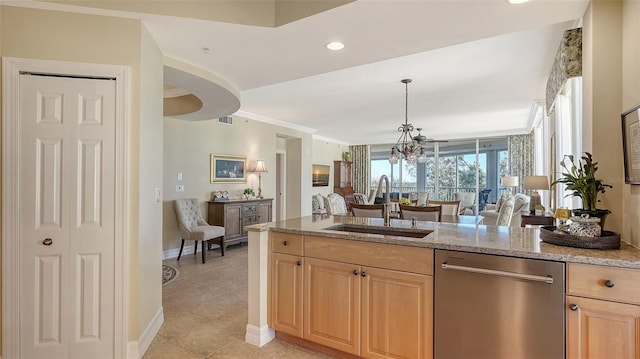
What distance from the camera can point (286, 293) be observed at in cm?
246

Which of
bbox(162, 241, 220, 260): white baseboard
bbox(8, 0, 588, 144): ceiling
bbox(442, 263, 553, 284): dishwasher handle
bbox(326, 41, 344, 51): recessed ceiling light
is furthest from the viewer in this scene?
bbox(162, 241, 220, 260): white baseboard

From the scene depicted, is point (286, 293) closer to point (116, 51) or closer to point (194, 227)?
point (116, 51)

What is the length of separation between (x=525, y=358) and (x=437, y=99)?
4428mm

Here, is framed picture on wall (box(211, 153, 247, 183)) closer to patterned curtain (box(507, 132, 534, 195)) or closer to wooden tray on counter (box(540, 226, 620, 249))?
wooden tray on counter (box(540, 226, 620, 249))

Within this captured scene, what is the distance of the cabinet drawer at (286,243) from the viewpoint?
2420mm

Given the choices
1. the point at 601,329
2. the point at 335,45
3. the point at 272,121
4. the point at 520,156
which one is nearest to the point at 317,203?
the point at 272,121

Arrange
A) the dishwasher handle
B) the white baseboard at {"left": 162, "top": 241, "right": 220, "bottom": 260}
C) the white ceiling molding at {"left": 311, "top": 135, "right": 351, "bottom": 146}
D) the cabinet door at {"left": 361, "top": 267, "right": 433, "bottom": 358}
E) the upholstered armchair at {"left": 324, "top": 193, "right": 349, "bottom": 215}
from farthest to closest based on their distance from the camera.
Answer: the white ceiling molding at {"left": 311, "top": 135, "right": 351, "bottom": 146}, the upholstered armchair at {"left": 324, "top": 193, "right": 349, "bottom": 215}, the white baseboard at {"left": 162, "top": 241, "right": 220, "bottom": 260}, the cabinet door at {"left": 361, "top": 267, "right": 433, "bottom": 358}, the dishwasher handle

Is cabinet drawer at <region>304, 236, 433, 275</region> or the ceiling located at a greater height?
the ceiling

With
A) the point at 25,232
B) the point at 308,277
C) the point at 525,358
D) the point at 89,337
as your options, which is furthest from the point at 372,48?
the point at 89,337

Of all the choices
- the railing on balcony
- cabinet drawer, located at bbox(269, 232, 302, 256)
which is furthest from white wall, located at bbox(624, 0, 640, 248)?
the railing on balcony

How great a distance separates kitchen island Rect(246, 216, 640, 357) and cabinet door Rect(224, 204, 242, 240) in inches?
118

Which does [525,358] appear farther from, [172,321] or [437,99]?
[437,99]

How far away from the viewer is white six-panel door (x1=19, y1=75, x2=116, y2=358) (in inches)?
84.4

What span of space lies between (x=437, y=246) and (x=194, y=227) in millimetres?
4258
